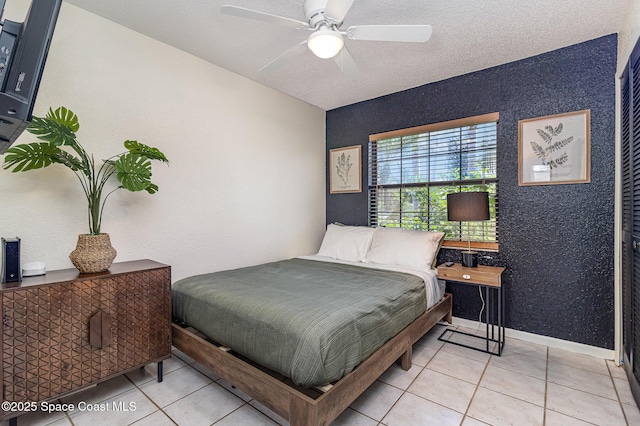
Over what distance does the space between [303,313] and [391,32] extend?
5.75ft

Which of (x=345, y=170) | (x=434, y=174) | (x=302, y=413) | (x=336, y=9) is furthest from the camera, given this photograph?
(x=345, y=170)

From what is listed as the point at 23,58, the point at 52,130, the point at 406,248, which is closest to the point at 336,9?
the point at 23,58

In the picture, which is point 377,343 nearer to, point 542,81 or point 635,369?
point 635,369

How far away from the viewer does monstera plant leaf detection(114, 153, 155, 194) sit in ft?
6.60

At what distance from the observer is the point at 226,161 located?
3.07 m

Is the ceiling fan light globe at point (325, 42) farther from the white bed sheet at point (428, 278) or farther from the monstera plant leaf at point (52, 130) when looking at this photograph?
the white bed sheet at point (428, 278)

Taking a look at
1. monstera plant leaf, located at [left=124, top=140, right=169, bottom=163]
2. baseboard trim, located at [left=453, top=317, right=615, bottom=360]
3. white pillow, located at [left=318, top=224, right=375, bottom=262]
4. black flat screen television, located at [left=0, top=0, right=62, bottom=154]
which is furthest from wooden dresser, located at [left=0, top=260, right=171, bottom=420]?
baseboard trim, located at [left=453, top=317, right=615, bottom=360]

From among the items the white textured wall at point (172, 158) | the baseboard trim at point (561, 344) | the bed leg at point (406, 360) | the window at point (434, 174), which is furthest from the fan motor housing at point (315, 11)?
the baseboard trim at point (561, 344)

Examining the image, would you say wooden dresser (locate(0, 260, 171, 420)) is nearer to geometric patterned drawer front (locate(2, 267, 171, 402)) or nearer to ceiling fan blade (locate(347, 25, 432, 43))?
geometric patterned drawer front (locate(2, 267, 171, 402))

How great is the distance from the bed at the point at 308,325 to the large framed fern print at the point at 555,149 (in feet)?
3.65

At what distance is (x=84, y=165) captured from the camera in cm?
197

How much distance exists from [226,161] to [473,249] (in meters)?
2.69

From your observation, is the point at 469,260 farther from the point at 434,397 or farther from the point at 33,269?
the point at 33,269

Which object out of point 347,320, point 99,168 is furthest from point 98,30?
point 347,320
